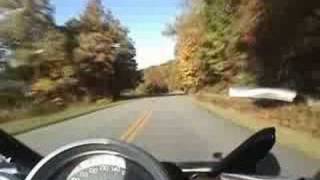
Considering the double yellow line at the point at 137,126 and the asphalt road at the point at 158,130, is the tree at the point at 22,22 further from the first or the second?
the double yellow line at the point at 137,126

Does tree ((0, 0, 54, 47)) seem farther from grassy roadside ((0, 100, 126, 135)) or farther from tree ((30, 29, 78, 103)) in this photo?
grassy roadside ((0, 100, 126, 135))

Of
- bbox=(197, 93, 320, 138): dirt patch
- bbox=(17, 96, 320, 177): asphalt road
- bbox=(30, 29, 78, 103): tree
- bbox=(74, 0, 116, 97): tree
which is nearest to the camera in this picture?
bbox=(30, 29, 78, 103): tree

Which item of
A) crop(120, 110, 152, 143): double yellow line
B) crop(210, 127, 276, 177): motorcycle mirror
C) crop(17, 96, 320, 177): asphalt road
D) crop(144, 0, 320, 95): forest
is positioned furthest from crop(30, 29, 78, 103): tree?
crop(120, 110, 152, 143): double yellow line

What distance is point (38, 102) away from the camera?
199cm

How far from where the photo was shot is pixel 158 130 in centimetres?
313

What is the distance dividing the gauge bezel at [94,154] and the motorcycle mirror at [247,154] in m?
0.35

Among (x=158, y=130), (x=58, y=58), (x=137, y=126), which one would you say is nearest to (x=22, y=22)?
(x=58, y=58)

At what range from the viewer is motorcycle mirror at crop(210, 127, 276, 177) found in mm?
1794

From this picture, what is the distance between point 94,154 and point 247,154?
522 mm

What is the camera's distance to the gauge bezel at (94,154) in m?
1.45

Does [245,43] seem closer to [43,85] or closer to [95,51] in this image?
[95,51]

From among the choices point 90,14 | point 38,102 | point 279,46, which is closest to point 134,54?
point 90,14

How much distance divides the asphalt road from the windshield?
0.10 feet

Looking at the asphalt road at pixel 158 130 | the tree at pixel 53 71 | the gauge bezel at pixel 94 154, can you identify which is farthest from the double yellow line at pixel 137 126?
the gauge bezel at pixel 94 154
